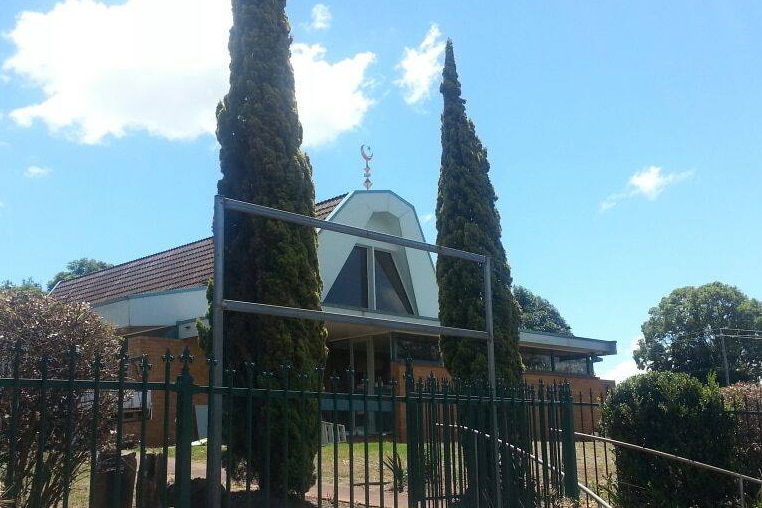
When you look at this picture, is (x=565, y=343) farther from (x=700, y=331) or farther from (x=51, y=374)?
(x=700, y=331)

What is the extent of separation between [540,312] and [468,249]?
44.4 metres

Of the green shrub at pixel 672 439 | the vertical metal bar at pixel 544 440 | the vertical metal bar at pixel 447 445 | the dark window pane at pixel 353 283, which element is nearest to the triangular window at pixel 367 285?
the dark window pane at pixel 353 283

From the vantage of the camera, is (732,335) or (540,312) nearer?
(732,335)

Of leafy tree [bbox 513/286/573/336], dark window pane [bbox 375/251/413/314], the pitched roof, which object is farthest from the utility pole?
the pitched roof

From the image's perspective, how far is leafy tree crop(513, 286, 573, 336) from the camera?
179ft

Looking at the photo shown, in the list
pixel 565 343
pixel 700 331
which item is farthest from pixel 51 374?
pixel 700 331

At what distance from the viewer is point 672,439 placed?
379 inches

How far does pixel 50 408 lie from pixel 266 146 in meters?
4.41

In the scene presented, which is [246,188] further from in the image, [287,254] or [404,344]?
[404,344]

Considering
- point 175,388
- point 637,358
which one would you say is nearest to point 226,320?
point 175,388

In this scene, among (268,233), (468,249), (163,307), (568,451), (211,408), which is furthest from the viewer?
(163,307)

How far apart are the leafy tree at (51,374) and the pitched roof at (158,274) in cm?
1225

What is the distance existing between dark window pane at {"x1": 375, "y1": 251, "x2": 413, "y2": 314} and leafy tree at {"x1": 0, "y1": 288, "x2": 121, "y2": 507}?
46.9ft

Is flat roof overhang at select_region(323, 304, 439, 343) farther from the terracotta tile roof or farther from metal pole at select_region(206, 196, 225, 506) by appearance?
metal pole at select_region(206, 196, 225, 506)
